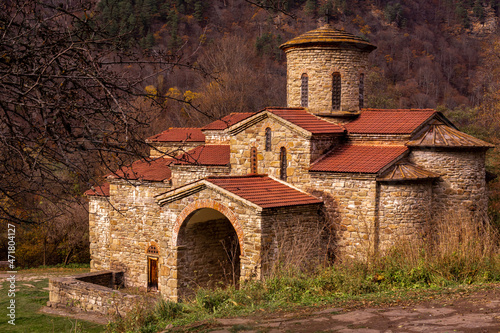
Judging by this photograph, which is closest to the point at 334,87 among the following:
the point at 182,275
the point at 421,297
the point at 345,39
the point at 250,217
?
the point at 345,39

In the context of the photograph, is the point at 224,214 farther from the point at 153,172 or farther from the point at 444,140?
the point at 153,172

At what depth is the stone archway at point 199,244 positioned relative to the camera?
13213 mm

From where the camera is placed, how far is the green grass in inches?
479

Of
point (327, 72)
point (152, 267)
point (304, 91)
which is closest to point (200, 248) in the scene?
point (152, 267)

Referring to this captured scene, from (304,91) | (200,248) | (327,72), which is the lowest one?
(200,248)

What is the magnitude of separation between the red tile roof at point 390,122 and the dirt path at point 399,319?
8355 mm

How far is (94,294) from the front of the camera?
→ 1362 cm

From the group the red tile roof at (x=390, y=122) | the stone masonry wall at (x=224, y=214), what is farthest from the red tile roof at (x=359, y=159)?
the stone masonry wall at (x=224, y=214)

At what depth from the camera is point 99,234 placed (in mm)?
18922

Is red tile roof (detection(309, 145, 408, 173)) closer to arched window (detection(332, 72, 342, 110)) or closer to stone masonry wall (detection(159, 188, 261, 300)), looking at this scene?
arched window (detection(332, 72, 342, 110))

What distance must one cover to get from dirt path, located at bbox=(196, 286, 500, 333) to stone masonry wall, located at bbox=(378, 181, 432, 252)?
651 cm

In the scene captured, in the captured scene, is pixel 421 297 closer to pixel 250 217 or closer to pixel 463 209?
pixel 250 217

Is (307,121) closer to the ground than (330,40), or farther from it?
closer to the ground

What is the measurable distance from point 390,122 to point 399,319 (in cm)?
993
